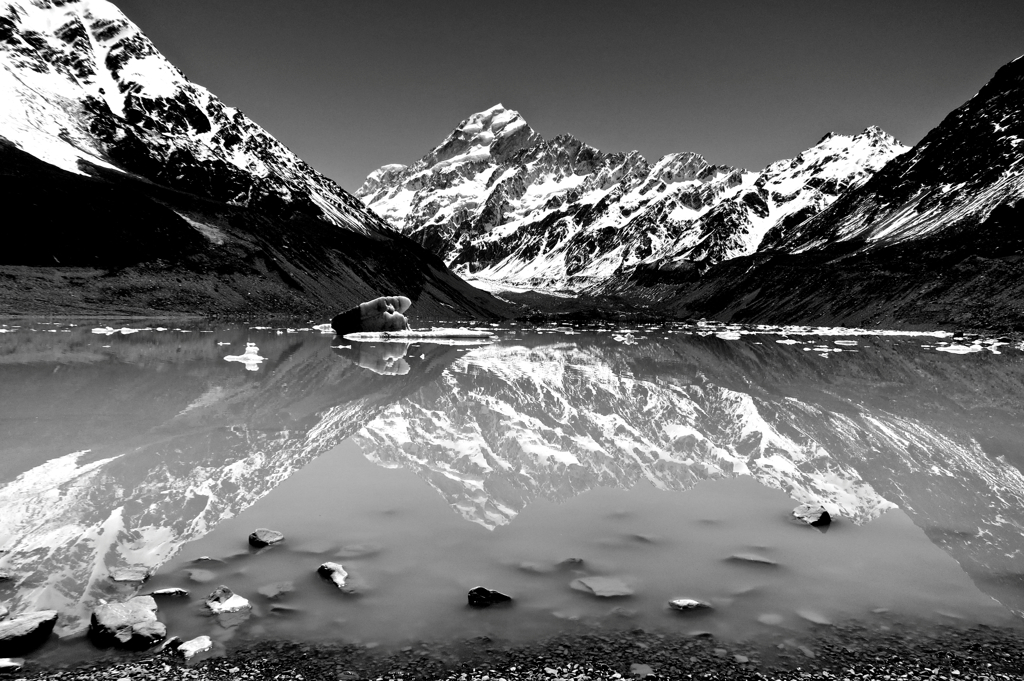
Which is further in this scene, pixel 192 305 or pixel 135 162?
pixel 135 162

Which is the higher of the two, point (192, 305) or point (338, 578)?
point (192, 305)

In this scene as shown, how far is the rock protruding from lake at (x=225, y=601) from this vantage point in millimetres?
7328

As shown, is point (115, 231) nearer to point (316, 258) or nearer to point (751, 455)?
point (316, 258)

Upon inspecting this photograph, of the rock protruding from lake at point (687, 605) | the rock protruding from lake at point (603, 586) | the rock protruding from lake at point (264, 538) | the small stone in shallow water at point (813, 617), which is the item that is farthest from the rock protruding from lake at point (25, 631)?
the small stone in shallow water at point (813, 617)

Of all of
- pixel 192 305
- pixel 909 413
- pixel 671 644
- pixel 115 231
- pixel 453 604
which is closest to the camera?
pixel 671 644

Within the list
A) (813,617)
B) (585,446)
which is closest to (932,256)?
(585,446)

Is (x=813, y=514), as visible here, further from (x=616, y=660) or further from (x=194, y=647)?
(x=194, y=647)

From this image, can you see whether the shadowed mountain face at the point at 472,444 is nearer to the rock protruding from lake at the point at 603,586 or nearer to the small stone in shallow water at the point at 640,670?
the rock protruding from lake at the point at 603,586

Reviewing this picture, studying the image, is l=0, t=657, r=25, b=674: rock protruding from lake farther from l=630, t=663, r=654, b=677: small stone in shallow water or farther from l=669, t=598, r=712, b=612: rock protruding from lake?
l=669, t=598, r=712, b=612: rock protruding from lake

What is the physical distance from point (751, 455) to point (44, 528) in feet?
45.2

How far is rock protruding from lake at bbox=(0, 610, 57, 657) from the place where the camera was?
Answer: 646cm

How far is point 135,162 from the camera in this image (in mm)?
181750

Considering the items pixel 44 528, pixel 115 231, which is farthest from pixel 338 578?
pixel 115 231

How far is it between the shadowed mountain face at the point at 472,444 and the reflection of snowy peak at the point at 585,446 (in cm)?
8
